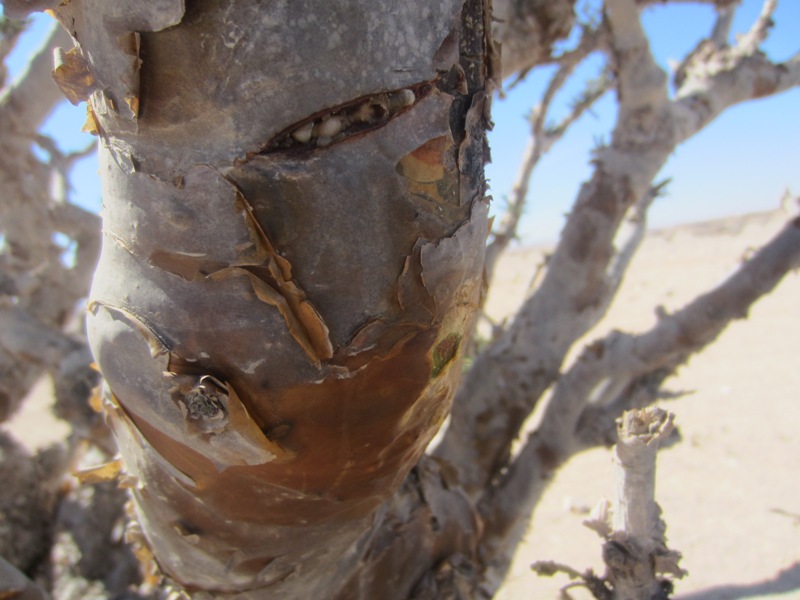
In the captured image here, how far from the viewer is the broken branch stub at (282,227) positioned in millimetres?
859

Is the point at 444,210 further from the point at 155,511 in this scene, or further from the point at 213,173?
the point at 155,511

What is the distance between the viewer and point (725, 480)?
18.1ft

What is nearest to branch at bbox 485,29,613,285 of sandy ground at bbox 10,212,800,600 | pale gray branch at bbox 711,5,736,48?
sandy ground at bbox 10,212,800,600

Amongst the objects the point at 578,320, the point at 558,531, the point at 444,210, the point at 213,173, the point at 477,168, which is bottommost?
the point at 213,173

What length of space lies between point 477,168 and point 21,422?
10404 millimetres

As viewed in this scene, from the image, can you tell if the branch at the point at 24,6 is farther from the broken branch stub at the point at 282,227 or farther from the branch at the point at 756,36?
the branch at the point at 756,36

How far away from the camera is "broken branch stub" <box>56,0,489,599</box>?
0.86 m

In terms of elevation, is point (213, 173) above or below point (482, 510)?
below

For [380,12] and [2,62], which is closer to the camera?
[380,12]

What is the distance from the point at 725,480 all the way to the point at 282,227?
5592mm

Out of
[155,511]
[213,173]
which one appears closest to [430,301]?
[213,173]

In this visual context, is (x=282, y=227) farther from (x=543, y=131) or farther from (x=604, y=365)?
(x=543, y=131)

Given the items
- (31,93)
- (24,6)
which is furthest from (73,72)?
(31,93)

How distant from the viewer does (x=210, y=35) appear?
83 centimetres
